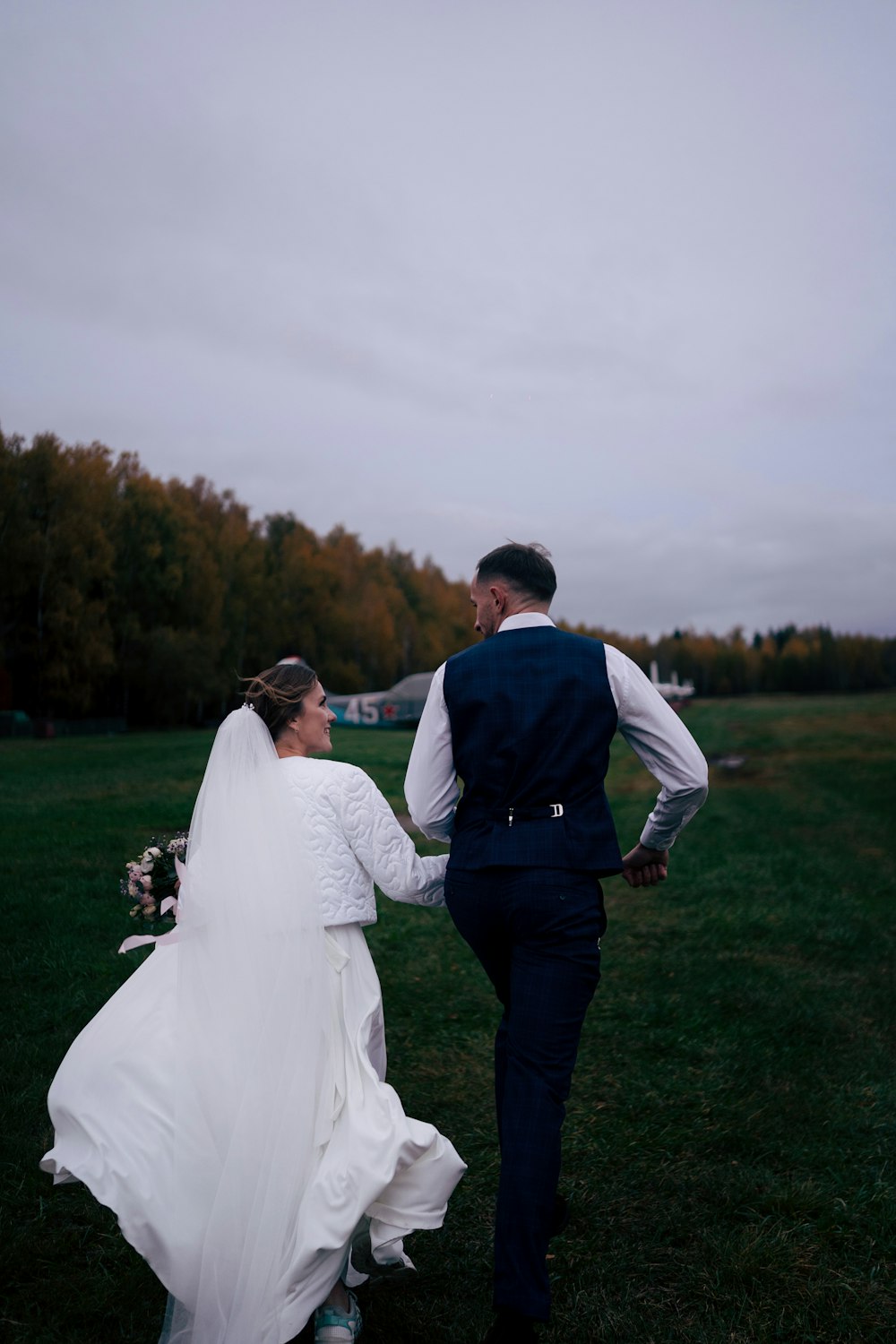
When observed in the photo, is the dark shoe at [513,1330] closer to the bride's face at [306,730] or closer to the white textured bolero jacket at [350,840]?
the white textured bolero jacket at [350,840]

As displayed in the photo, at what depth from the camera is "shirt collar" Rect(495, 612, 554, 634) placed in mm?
3080

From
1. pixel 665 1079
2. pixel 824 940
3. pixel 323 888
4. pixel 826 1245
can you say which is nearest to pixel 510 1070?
pixel 323 888

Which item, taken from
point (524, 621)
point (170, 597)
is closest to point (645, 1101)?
point (524, 621)

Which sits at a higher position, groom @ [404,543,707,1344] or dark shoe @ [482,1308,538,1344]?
groom @ [404,543,707,1344]

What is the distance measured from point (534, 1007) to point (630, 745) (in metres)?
0.84

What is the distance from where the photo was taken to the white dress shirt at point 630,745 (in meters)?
3.03

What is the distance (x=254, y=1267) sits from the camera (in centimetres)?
257

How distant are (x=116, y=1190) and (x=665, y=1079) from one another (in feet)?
10.2

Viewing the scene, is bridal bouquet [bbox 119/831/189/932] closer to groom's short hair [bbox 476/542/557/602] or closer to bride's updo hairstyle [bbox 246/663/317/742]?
bride's updo hairstyle [bbox 246/663/317/742]

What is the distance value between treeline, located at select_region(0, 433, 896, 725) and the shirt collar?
13.1 m

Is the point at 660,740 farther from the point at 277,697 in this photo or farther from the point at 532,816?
the point at 277,697

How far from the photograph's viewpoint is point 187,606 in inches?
1190

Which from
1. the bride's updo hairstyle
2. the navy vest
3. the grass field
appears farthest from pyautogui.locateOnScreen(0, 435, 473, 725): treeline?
the grass field

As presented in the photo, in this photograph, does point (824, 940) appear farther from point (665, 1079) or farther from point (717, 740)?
point (717, 740)
